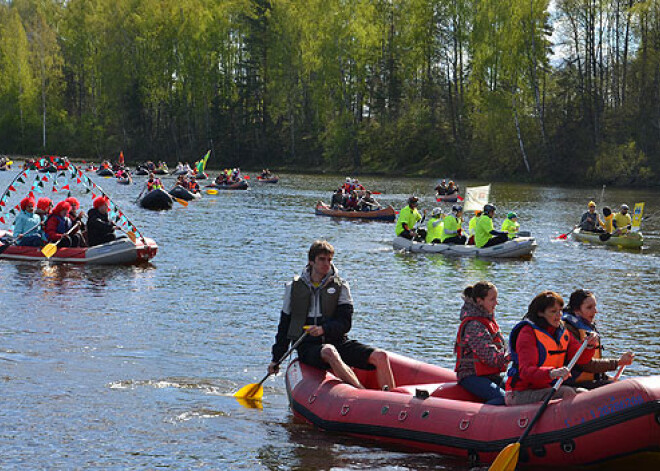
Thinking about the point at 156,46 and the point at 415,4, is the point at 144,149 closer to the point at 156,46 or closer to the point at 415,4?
the point at 156,46

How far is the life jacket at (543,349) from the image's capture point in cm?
818

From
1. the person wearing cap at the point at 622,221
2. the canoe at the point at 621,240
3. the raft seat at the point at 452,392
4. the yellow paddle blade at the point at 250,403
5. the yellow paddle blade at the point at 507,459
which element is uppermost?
the person wearing cap at the point at 622,221

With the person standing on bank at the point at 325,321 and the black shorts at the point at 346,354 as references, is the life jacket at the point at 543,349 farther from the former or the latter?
the black shorts at the point at 346,354

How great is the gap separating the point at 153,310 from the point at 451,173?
2115 inches

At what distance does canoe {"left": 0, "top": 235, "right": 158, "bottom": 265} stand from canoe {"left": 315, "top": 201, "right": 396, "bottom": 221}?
15.6 m

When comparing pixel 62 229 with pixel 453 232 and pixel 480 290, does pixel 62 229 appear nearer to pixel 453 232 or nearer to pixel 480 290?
pixel 453 232

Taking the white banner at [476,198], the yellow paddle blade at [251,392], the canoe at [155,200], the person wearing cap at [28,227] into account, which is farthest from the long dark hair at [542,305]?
the canoe at [155,200]

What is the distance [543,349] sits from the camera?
26.9 ft

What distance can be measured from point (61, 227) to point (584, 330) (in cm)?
1480

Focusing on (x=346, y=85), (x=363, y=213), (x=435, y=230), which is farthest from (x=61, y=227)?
(x=346, y=85)

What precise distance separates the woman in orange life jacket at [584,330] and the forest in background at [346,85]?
1980 inches

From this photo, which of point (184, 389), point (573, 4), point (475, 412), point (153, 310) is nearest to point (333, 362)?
point (475, 412)

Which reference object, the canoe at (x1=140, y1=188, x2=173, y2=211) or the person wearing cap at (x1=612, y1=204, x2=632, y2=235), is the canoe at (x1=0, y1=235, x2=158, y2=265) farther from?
the canoe at (x1=140, y1=188, x2=173, y2=211)

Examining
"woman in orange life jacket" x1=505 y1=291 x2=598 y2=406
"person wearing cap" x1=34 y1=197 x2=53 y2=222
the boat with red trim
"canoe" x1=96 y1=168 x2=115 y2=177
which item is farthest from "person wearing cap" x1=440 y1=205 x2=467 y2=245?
"canoe" x1=96 y1=168 x2=115 y2=177
